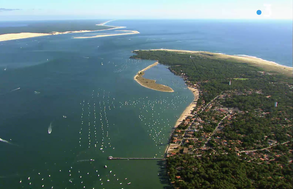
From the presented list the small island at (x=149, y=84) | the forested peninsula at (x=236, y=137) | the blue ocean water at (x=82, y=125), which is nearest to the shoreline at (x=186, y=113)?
the forested peninsula at (x=236, y=137)

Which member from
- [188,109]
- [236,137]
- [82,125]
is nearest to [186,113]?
[188,109]

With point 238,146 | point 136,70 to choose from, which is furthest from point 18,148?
point 136,70

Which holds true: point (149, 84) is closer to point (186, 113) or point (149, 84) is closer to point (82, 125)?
point (186, 113)

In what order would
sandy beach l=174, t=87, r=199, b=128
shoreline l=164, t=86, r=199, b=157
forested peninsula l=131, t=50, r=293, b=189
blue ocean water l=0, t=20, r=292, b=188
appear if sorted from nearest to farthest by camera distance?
forested peninsula l=131, t=50, r=293, b=189, blue ocean water l=0, t=20, r=292, b=188, shoreline l=164, t=86, r=199, b=157, sandy beach l=174, t=87, r=199, b=128

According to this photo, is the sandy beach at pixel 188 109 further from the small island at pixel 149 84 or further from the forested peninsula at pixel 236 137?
the small island at pixel 149 84

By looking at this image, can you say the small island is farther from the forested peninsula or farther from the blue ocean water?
the forested peninsula

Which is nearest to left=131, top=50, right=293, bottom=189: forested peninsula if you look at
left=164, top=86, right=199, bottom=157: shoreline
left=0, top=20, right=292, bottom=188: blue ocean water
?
left=164, top=86, right=199, bottom=157: shoreline

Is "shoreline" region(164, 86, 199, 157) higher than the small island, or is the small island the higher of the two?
the small island

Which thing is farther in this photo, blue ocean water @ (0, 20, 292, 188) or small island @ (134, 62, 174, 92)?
small island @ (134, 62, 174, 92)

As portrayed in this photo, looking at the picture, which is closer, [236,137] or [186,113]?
[236,137]
